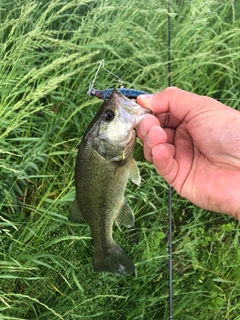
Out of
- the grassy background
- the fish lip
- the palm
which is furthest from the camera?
the grassy background

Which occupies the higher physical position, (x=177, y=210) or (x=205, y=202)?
(x=205, y=202)

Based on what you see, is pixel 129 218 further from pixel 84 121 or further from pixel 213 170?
Answer: pixel 84 121

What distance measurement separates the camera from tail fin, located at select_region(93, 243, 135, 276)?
6.68 feet

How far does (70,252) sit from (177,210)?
3.45ft

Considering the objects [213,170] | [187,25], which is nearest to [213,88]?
[187,25]

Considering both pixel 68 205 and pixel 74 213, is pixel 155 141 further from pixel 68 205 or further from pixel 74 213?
pixel 68 205

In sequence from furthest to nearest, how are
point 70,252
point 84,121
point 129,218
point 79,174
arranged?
point 84,121
point 70,252
point 129,218
point 79,174

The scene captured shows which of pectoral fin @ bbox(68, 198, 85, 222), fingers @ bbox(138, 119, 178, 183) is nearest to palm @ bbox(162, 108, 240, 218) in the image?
fingers @ bbox(138, 119, 178, 183)

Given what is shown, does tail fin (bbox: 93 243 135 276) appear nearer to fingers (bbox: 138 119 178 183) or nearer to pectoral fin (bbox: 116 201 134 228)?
pectoral fin (bbox: 116 201 134 228)

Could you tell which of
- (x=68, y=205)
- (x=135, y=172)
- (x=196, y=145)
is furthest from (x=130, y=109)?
(x=68, y=205)

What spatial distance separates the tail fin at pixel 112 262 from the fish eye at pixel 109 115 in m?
0.71

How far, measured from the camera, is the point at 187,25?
3.47 meters

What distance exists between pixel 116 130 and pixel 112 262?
0.72 meters

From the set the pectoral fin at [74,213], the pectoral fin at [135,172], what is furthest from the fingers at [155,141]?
the pectoral fin at [74,213]
